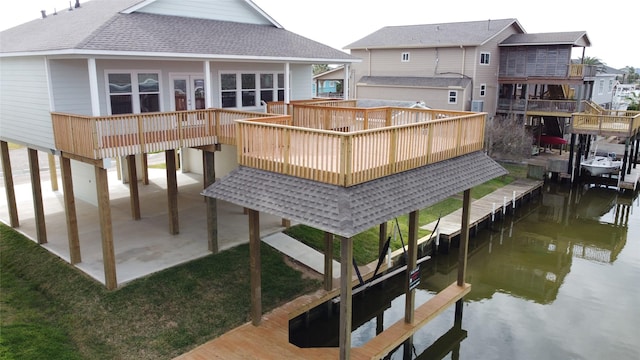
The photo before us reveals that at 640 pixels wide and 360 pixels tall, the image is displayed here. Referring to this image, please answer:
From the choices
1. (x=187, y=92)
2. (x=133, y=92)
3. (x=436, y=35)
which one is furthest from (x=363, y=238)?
(x=436, y=35)

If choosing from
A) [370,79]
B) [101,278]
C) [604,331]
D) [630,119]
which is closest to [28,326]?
[101,278]

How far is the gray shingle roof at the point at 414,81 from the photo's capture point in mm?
35906

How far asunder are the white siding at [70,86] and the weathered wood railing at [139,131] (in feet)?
2.05

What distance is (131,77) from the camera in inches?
585

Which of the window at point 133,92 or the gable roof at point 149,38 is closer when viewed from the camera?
the gable roof at point 149,38

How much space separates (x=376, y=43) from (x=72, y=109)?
1203 inches

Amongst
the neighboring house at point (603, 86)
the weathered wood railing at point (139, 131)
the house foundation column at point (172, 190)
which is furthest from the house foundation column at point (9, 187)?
the neighboring house at point (603, 86)

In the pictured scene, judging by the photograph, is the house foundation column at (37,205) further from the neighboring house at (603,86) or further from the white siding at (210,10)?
the neighboring house at (603,86)

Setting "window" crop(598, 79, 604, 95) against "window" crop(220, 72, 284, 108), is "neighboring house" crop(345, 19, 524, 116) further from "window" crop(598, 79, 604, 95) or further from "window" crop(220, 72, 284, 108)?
"window" crop(220, 72, 284, 108)

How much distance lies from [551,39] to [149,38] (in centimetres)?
3085

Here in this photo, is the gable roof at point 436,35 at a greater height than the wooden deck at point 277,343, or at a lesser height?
greater

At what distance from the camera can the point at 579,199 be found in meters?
28.3

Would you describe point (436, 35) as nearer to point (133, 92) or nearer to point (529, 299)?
point (529, 299)

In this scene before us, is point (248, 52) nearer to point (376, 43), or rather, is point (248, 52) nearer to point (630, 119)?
point (630, 119)
